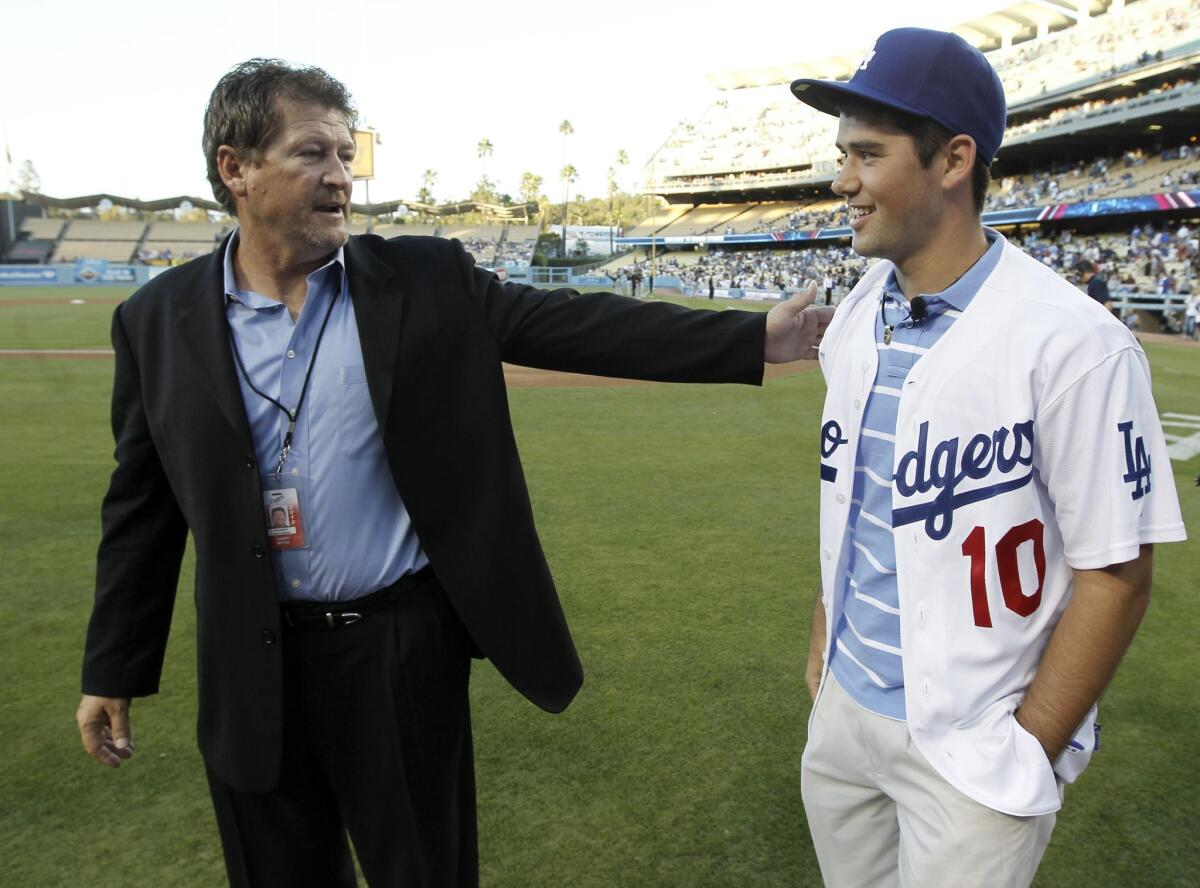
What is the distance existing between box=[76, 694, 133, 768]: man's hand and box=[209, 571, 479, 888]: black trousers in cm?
35

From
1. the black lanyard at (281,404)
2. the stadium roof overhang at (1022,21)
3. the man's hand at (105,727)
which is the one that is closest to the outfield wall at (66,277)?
the stadium roof overhang at (1022,21)

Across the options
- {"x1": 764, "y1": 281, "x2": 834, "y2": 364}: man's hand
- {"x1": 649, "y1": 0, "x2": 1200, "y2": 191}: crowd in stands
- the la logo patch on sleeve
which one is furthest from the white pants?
{"x1": 649, "y1": 0, "x2": 1200, "y2": 191}: crowd in stands

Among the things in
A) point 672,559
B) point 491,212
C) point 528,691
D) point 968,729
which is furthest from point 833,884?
point 491,212

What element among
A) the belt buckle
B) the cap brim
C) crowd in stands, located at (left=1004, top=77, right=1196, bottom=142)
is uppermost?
crowd in stands, located at (left=1004, top=77, right=1196, bottom=142)

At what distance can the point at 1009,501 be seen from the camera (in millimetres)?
1724

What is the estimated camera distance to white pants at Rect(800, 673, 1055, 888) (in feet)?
5.68

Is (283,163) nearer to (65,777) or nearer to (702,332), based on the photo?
(702,332)

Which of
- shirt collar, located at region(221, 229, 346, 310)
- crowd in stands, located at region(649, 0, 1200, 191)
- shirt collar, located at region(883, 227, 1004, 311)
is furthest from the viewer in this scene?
crowd in stands, located at region(649, 0, 1200, 191)

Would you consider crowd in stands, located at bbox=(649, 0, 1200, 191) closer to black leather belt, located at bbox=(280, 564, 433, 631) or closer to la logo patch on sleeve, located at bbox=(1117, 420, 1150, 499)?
la logo patch on sleeve, located at bbox=(1117, 420, 1150, 499)

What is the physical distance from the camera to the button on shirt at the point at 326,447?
2.12 m

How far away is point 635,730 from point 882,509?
99.7 inches

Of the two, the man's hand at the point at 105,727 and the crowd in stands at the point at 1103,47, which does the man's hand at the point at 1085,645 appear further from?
the crowd in stands at the point at 1103,47

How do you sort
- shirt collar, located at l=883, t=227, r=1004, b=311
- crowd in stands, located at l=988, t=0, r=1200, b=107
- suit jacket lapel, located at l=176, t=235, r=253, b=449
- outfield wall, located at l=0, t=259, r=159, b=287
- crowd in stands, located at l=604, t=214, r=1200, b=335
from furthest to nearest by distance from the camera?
outfield wall, located at l=0, t=259, r=159, b=287 < crowd in stands, located at l=988, t=0, r=1200, b=107 < crowd in stands, located at l=604, t=214, r=1200, b=335 < suit jacket lapel, located at l=176, t=235, r=253, b=449 < shirt collar, located at l=883, t=227, r=1004, b=311

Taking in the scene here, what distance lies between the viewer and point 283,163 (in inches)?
84.5
